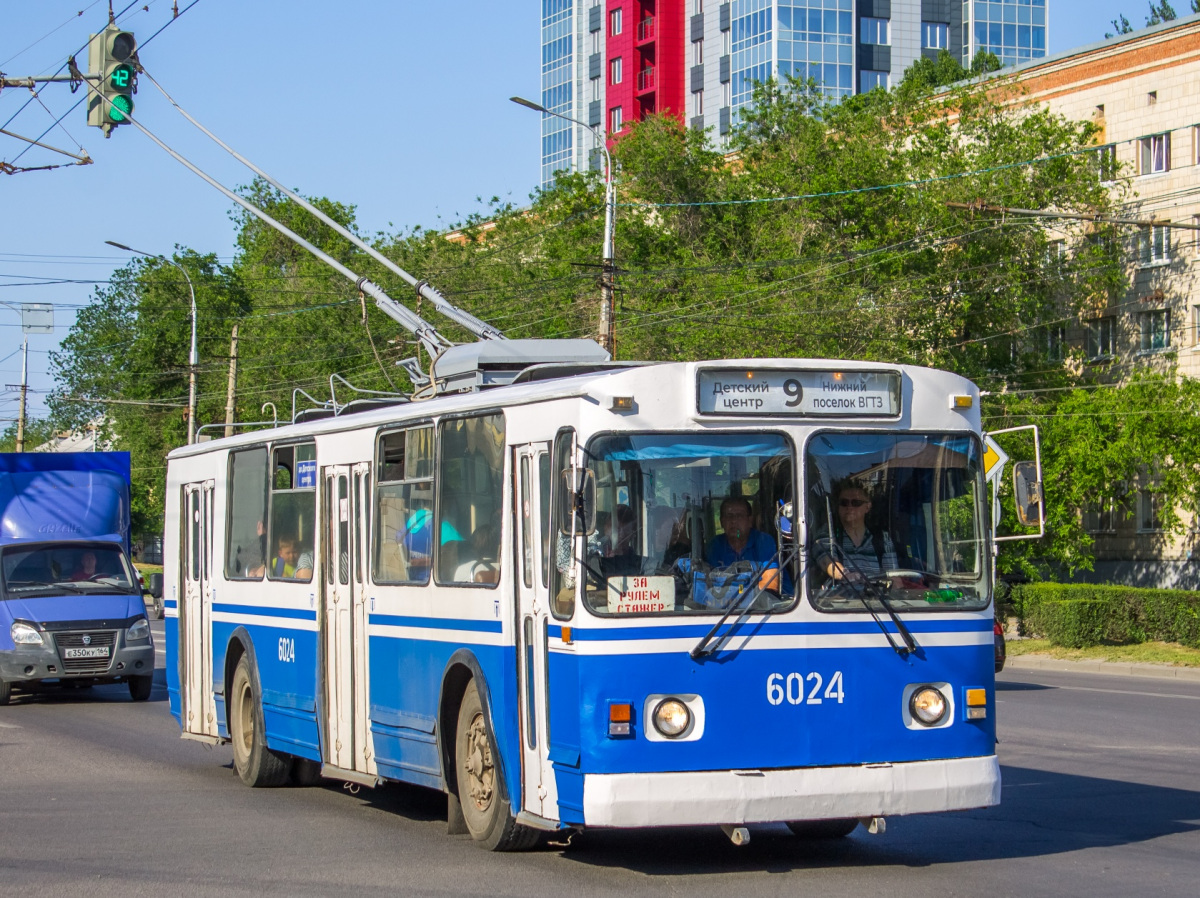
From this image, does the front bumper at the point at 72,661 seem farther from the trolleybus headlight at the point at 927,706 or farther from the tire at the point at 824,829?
the trolleybus headlight at the point at 927,706

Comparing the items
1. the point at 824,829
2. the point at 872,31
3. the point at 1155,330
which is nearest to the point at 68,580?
the point at 824,829

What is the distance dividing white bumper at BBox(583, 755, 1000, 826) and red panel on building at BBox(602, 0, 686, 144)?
81.0m

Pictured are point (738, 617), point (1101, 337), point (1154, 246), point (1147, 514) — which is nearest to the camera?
point (738, 617)

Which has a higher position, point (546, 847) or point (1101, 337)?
point (1101, 337)

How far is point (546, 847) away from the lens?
9398mm

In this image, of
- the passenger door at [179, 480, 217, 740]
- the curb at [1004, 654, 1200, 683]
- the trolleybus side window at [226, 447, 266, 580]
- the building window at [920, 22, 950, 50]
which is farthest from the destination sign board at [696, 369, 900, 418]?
the building window at [920, 22, 950, 50]

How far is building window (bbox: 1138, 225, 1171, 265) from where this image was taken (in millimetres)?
49031

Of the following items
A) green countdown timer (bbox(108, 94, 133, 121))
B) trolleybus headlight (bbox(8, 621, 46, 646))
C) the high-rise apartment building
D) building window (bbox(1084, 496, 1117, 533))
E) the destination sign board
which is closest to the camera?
the destination sign board

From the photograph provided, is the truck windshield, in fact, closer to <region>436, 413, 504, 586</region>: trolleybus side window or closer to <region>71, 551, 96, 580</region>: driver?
<region>71, 551, 96, 580</region>: driver

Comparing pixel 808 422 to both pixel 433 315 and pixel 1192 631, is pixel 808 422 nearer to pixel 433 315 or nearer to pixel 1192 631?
pixel 1192 631

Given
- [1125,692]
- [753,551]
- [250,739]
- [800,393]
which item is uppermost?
[800,393]

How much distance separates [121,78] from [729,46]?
7211 centimetres

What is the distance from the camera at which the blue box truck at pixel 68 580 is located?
2022 centimetres

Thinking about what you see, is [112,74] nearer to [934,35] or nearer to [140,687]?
[140,687]
